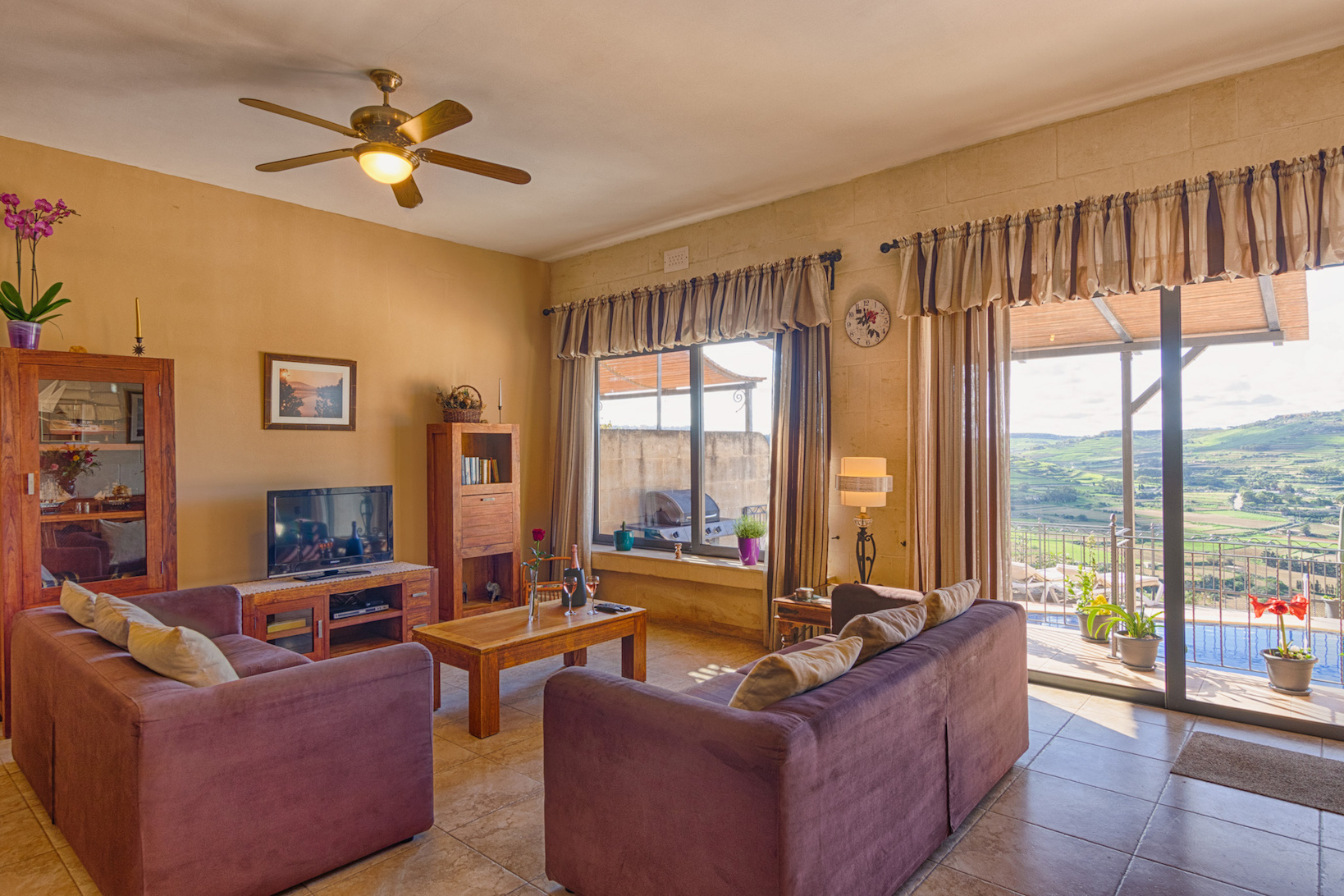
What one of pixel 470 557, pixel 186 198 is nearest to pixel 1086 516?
pixel 470 557

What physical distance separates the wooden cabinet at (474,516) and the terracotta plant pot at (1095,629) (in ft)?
12.4

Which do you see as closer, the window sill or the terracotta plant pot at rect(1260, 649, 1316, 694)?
the terracotta plant pot at rect(1260, 649, 1316, 694)

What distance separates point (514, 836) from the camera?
2.46 meters

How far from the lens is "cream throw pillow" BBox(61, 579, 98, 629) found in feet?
8.60

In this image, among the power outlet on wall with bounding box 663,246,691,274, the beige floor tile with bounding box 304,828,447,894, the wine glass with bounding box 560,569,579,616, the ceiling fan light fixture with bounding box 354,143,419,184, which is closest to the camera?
the beige floor tile with bounding box 304,828,447,894

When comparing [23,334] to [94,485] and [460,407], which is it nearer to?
[94,485]

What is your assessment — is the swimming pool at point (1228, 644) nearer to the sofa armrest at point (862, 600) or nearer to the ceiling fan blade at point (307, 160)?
the sofa armrest at point (862, 600)

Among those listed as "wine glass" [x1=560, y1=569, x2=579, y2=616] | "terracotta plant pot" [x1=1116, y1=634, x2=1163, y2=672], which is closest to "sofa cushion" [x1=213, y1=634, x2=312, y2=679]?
"wine glass" [x1=560, y1=569, x2=579, y2=616]

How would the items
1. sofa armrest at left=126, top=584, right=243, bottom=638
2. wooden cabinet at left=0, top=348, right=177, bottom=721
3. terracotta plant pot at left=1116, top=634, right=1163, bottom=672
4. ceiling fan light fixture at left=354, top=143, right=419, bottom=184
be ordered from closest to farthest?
1. ceiling fan light fixture at left=354, top=143, right=419, bottom=184
2. sofa armrest at left=126, top=584, right=243, bottom=638
3. wooden cabinet at left=0, top=348, right=177, bottom=721
4. terracotta plant pot at left=1116, top=634, right=1163, bottom=672

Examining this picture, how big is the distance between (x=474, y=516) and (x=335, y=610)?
1.17 m

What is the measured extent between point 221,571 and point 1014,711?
4418mm

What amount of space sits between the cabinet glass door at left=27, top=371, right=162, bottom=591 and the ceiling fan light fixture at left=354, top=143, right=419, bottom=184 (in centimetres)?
182

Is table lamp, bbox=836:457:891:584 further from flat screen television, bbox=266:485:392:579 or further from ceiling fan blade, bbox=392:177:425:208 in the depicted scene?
flat screen television, bbox=266:485:392:579

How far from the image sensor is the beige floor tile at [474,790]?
8.54 feet
